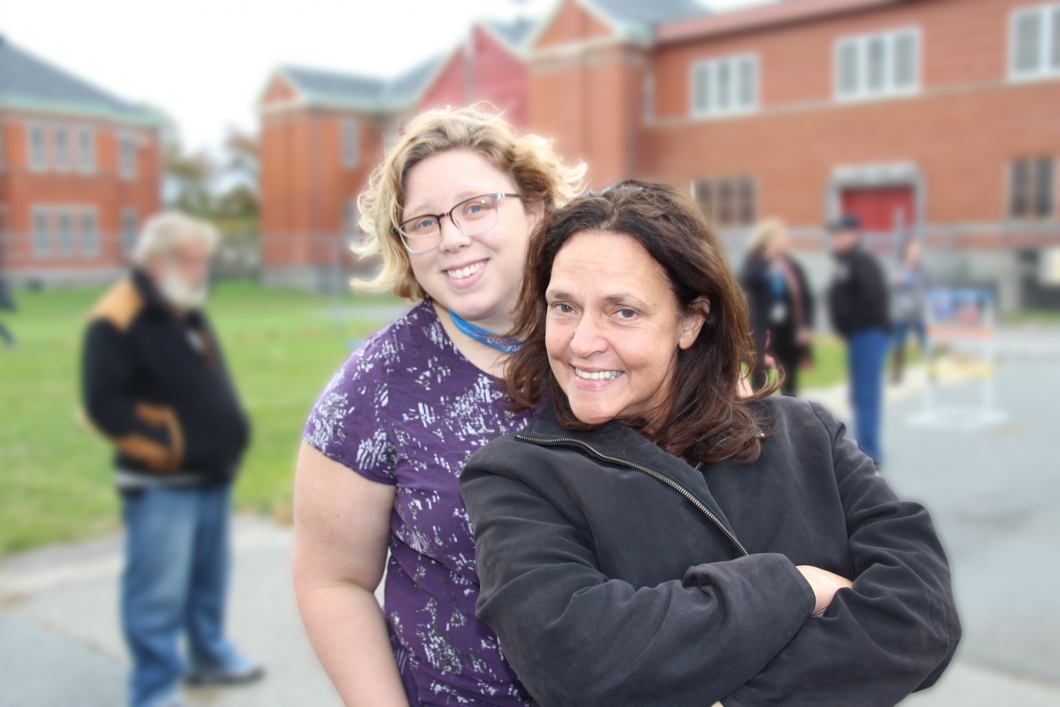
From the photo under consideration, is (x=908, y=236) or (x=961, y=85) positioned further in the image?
(x=961, y=85)

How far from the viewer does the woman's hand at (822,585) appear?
54.9 inches

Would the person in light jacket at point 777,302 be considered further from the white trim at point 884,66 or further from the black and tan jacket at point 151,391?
the white trim at point 884,66

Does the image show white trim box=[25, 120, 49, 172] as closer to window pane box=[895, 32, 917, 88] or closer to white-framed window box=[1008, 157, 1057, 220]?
window pane box=[895, 32, 917, 88]

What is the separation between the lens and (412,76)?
133 ft

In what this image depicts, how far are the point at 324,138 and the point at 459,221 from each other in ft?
126

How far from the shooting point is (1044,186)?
72.6 feet

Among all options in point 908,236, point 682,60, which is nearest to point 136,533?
point 908,236

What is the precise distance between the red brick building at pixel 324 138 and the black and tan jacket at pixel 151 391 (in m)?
31.6

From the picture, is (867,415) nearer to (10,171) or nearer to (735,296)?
(735,296)

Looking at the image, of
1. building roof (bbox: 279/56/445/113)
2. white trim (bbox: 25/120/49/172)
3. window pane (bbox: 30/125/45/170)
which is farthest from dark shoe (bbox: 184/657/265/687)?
window pane (bbox: 30/125/45/170)

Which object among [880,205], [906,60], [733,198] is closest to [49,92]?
[733,198]

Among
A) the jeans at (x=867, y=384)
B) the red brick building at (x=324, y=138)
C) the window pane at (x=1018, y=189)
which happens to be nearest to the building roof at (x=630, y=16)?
the red brick building at (x=324, y=138)

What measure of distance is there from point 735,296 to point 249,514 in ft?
17.5

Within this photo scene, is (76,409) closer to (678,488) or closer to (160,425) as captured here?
(160,425)
